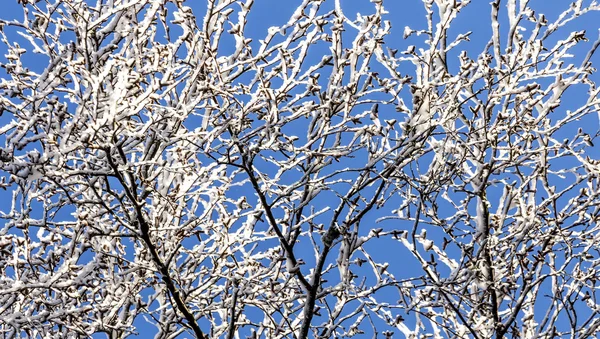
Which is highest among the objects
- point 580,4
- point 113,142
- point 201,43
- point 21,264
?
point 580,4

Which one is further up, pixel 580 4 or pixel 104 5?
pixel 580 4

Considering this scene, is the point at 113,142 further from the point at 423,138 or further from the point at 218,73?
the point at 423,138

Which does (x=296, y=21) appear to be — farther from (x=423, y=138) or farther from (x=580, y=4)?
(x=580, y=4)

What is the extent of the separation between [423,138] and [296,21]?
120cm

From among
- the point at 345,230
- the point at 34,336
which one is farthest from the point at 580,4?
the point at 34,336

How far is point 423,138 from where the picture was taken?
14.9ft

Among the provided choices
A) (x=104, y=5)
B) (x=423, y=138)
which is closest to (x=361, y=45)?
(x=423, y=138)

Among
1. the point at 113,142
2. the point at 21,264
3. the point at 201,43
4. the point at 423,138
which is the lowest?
the point at 21,264

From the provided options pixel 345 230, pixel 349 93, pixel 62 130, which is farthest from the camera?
pixel 345 230

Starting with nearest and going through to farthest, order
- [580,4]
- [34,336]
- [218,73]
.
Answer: [218,73] → [34,336] → [580,4]

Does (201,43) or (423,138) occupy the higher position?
(201,43)

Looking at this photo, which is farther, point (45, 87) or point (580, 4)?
point (580, 4)

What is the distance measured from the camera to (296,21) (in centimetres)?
450

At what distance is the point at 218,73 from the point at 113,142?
2.51 ft
